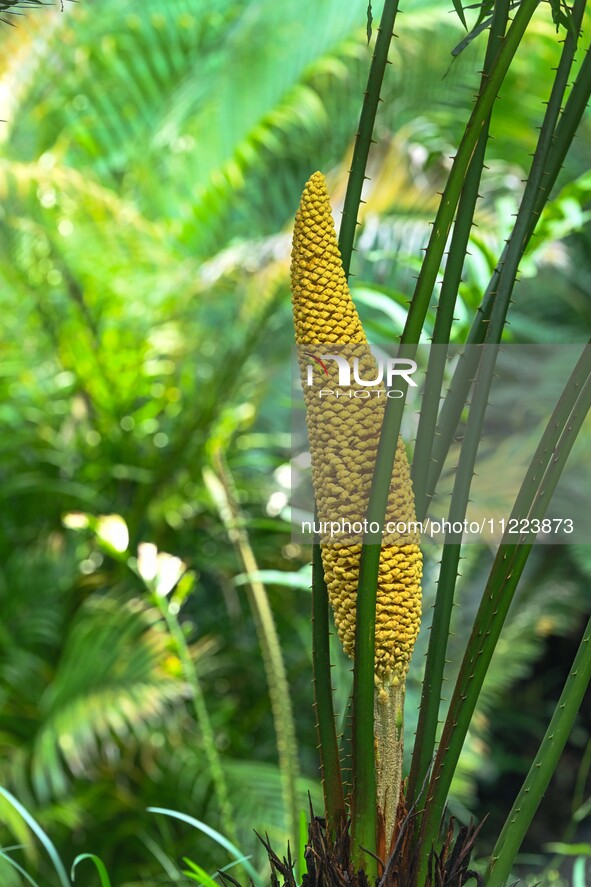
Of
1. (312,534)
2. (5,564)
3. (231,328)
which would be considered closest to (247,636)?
(5,564)

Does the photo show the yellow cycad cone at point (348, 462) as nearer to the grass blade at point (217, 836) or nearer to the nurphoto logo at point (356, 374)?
the nurphoto logo at point (356, 374)

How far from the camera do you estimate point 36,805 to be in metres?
1.42

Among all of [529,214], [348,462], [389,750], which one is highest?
[529,214]

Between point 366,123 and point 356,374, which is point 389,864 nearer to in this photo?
point 356,374

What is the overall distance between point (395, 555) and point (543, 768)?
0.13 m

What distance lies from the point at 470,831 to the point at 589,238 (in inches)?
86.4

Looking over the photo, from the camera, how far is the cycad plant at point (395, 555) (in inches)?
16.0

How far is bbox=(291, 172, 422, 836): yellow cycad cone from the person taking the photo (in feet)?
1.37

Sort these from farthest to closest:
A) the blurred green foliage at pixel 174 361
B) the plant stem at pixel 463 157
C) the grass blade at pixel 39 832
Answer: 1. the blurred green foliage at pixel 174 361
2. the grass blade at pixel 39 832
3. the plant stem at pixel 463 157

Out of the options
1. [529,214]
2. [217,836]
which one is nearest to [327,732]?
[217,836]

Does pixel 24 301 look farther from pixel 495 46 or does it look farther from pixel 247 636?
pixel 495 46

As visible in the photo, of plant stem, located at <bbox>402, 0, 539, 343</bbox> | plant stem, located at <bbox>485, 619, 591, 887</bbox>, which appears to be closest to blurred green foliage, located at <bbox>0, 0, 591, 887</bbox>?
plant stem, located at <bbox>485, 619, 591, 887</bbox>

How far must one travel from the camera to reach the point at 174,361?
6.00 ft

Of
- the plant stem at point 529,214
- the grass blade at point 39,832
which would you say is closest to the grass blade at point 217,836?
the grass blade at point 39,832
